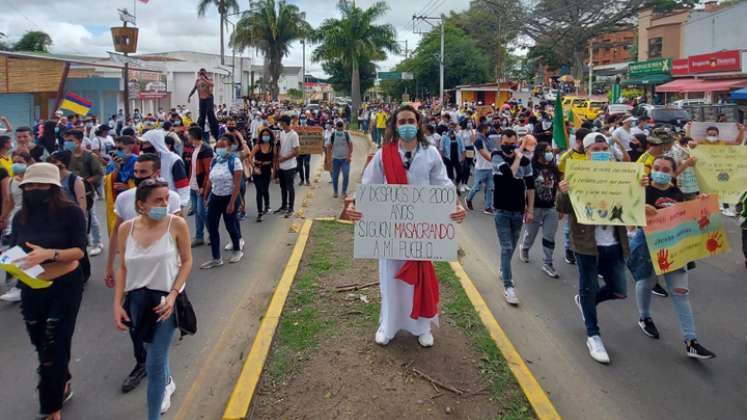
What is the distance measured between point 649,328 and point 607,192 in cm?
159

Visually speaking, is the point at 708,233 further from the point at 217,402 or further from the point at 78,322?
the point at 78,322

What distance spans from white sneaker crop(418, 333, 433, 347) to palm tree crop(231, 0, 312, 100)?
156ft

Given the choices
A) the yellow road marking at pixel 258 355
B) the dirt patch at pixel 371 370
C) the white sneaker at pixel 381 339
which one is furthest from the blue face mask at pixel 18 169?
the white sneaker at pixel 381 339

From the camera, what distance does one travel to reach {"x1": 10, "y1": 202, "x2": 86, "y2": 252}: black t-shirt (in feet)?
12.7

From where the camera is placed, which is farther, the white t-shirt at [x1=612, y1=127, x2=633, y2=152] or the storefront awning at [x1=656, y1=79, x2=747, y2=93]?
the storefront awning at [x1=656, y1=79, x2=747, y2=93]

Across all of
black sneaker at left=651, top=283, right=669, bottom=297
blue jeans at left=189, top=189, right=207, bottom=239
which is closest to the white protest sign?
black sneaker at left=651, top=283, right=669, bottom=297

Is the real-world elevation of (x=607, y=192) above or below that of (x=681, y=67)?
below

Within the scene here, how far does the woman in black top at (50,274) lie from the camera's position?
385cm

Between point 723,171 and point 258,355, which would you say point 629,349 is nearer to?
point 723,171

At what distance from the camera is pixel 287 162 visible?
36.3 ft

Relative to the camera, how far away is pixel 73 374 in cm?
481

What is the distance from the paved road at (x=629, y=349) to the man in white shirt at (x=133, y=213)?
10.3 ft

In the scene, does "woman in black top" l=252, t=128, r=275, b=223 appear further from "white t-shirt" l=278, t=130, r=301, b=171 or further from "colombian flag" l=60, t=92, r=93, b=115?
"colombian flag" l=60, t=92, r=93, b=115

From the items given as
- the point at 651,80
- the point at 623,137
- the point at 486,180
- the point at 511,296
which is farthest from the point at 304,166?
the point at 651,80
